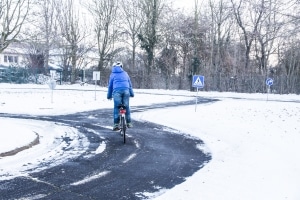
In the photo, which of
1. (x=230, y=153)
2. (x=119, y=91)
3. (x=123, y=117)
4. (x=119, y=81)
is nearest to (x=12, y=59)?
(x=119, y=81)

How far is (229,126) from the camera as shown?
13.6m

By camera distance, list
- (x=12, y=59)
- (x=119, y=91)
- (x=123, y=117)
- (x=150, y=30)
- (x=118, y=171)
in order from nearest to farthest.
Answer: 1. (x=118, y=171)
2. (x=123, y=117)
3. (x=119, y=91)
4. (x=150, y=30)
5. (x=12, y=59)

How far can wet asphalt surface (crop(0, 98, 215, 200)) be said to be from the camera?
18.5 feet

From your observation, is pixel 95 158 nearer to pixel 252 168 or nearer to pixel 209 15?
pixel 252 168

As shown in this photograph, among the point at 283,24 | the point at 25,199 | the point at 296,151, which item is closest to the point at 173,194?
the point at 25,199

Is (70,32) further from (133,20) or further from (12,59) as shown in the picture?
(12,59)

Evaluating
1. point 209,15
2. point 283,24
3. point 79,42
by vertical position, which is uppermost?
point 209,15

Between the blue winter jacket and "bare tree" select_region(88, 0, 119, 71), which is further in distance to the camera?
"bare tree" select_region(88, 0, 119, 71)

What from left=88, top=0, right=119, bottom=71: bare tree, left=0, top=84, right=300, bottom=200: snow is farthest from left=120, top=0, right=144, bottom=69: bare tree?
left=0, top=84, right=300, bottom=200: snow

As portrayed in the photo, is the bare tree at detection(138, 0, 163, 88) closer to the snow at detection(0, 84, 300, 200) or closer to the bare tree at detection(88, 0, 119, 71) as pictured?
the bare tree at detection(88, 0, 119, 71)

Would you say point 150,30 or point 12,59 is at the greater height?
point 150,30

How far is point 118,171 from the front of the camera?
23.0 ft

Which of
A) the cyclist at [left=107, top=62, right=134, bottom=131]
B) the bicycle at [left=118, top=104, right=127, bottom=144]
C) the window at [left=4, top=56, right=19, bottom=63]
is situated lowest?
the bicycle at [left=118, top=104, right=127, bottom=144]

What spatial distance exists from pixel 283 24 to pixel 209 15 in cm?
3595
